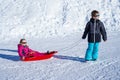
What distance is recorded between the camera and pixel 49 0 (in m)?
19.2

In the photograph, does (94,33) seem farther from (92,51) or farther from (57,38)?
(57,38)

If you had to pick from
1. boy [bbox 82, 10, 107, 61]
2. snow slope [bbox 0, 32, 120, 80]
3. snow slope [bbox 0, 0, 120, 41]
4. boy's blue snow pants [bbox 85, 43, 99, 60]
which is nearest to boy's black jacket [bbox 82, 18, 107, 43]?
boy [bbox 82, 10, 107, 61]

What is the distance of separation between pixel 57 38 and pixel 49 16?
2.89 m

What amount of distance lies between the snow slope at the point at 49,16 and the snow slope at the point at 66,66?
3.03 m

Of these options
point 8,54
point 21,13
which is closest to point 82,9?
point 21,13

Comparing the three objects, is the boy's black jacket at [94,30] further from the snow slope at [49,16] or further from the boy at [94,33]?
the snow slope at [49,16]

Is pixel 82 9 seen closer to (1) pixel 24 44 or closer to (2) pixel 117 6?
(2) pixel 117 6

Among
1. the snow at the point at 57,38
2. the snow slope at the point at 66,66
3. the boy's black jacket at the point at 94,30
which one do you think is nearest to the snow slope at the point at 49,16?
the snow at the point at 57,38

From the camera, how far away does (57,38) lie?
49.8 feet

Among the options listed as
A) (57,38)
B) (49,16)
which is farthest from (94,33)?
(49,16)

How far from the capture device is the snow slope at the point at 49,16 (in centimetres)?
1622

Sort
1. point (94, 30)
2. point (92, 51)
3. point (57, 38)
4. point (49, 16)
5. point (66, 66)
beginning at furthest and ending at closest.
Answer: point (49, 16) < point (57, 38) < point (92, 51) < point (94, 30) < point (66, 66)

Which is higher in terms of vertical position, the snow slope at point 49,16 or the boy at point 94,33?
the snow slope at point 49,16

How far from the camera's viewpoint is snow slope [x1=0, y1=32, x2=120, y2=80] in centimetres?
814
